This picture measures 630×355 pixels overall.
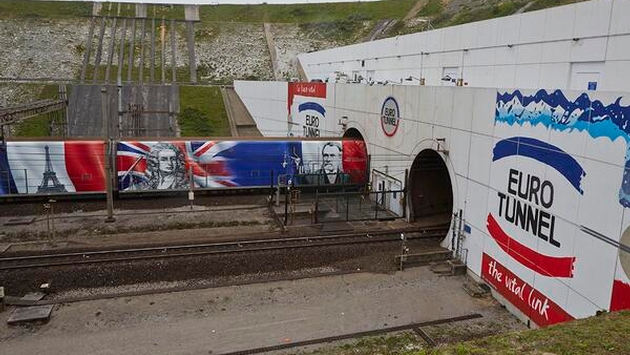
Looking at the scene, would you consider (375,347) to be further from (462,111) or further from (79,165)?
(79,165)

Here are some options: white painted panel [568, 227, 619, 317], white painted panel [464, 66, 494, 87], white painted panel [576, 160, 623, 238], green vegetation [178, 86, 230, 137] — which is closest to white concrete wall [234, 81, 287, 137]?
green vegetation [178, 86, 230, 137]

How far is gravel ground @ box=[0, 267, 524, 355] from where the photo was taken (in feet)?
40.0

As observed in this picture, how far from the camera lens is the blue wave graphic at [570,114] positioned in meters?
10.9

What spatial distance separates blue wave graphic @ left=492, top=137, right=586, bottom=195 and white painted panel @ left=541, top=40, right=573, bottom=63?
6934 millimetres

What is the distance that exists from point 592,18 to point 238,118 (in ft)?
112

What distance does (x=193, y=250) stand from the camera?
1842cm

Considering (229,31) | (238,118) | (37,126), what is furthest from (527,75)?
(229,31)

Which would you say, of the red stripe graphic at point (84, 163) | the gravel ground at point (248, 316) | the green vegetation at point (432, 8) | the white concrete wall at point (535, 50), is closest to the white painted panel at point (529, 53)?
the white concrete wall at point (535, 50)

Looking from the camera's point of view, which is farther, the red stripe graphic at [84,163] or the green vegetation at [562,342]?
the red stripe graphic at [84,163]

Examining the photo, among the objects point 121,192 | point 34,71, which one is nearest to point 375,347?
point 121,192

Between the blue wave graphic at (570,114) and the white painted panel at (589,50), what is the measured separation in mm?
5630

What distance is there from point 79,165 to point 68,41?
4355 cm

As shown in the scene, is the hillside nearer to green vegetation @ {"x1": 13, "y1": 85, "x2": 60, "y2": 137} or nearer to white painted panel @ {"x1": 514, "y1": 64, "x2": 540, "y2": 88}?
green vegetation @ {"x1": 13, "y1": 85, "x2": 60, "y2": 137}

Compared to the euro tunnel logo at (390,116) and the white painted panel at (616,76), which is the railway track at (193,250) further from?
the white painted panel at (616,76)
